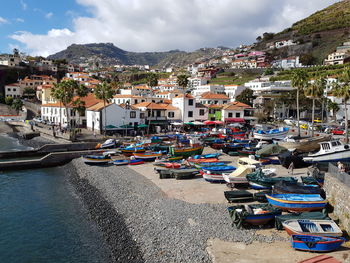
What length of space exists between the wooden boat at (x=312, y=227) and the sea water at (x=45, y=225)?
11.8m

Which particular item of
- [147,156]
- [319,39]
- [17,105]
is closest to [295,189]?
[147,156]

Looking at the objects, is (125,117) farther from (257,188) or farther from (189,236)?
(189,236)

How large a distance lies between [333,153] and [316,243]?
60.4 feet

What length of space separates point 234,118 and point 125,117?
27.3 m

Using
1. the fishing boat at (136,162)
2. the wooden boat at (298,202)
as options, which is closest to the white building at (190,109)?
the fishing boat at (136,162)

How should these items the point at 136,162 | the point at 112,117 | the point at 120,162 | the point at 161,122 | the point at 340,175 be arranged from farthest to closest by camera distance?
the point at 161,122
the point at 112,117
the point at 136,162
the point at 120,162
the point at 340,175

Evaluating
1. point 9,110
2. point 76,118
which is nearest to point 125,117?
point 76,118

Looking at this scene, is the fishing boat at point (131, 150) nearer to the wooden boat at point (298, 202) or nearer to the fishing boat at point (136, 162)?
the fishing boat at point (136, 162)

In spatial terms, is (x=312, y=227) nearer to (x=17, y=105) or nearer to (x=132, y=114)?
(x=132, y=114)

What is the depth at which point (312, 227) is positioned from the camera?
16656 millimetres

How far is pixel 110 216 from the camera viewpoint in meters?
22.6

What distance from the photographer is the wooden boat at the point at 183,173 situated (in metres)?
30.5

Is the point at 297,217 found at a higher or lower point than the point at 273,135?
lower

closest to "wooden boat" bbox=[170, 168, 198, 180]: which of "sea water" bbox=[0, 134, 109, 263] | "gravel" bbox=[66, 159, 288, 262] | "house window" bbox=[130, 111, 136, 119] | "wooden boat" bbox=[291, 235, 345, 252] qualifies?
"gravel" bbox=[66, 159, 288, 262]
